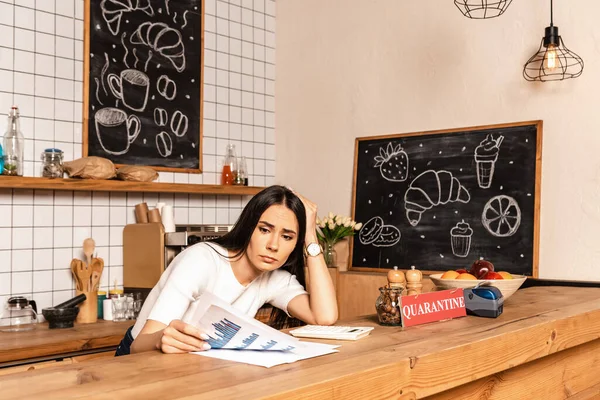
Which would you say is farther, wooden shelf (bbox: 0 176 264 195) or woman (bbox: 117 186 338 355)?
wooden shelf (bbox: 0 176 264 195)

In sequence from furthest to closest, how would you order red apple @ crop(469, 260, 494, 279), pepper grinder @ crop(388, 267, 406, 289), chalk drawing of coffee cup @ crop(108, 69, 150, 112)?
1. chalk drawing of coffee cup @ crop(108, 69, 150, 112)
2. red apple @ crop(469, 260, 494, 279)
3. pepper grinder @ crop(388, 267, 406, 289)

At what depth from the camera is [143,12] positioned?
3.88 m

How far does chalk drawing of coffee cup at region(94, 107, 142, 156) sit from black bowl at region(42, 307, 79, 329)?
92 cm

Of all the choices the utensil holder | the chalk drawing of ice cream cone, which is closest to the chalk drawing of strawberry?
the chalk drawing of ice cream cone

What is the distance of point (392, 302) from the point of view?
1.88m

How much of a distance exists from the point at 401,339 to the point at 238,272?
0.75 m

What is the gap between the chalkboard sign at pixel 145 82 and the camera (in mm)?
3641

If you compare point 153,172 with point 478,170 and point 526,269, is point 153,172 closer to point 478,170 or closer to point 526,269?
point 478,170

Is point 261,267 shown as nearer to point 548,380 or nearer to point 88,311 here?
point 548,380

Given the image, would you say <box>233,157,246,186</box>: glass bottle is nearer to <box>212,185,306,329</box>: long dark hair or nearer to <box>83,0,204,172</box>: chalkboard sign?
<box>83,0,204,172</box>: chalkboard sign

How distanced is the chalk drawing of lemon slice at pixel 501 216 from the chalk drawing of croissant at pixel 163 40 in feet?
6.26

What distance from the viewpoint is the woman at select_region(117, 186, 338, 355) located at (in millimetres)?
2082

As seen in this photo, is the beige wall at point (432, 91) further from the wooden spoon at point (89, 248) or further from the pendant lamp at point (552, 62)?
the wooden spoon at point (89, 248)

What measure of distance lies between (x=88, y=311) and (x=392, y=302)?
6.35 feet
